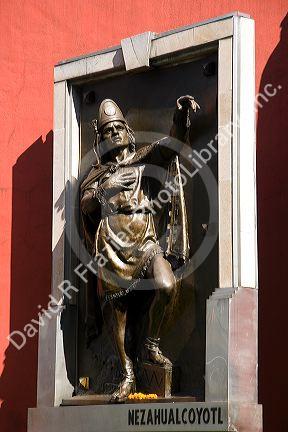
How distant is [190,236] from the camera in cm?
1005

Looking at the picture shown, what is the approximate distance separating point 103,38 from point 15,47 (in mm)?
742

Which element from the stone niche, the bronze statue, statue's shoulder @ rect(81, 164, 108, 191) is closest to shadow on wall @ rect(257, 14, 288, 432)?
the stone niche

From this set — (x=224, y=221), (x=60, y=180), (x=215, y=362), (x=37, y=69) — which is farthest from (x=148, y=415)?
(x=37, y=69)

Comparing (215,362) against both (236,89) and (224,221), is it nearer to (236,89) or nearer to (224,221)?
(224,221)

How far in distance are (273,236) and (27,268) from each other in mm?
2091

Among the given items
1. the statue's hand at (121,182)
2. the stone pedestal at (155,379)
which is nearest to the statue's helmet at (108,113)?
the statue's hand at (121,182)

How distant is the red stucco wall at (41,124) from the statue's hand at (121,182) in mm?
1180

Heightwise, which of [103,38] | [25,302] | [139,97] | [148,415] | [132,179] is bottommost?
[148,415]

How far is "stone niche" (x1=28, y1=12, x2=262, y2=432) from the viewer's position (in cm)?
955

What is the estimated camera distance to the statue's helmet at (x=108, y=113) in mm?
10414

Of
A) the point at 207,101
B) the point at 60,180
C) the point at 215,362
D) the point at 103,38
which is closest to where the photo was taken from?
the point at 215,362

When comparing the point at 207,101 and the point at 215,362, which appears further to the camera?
the point at 207,101

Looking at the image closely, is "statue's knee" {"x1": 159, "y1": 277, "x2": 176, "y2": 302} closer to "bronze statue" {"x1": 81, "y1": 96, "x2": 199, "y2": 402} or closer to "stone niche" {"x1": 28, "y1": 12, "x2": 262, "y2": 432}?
"bronze statue" {"x1": 81, "y1": 96, "x2": 199, "y2": 402}

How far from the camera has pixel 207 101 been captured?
10172 mm
